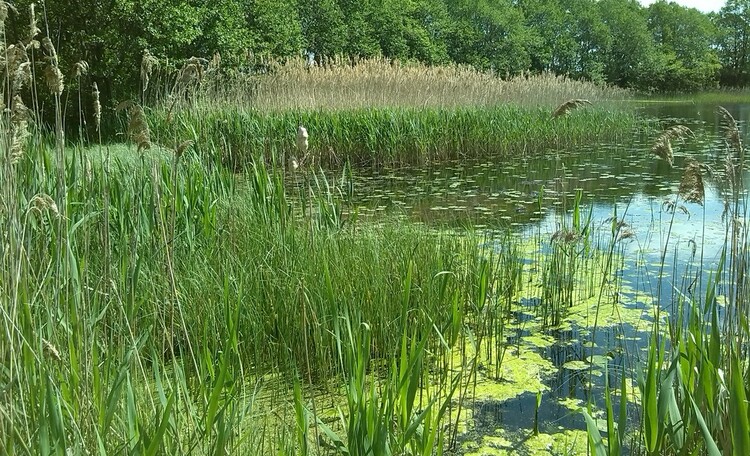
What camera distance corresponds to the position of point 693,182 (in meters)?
2.09

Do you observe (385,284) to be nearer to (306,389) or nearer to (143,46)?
(306,389)

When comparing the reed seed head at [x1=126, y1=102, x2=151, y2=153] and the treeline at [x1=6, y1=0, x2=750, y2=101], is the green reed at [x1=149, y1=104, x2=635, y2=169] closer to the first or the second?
the treeline at [x1=6, y1=0, x2=750, y2=101]

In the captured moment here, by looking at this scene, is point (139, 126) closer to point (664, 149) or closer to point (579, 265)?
point (664, 149)

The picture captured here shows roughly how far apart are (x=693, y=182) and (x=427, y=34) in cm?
3244

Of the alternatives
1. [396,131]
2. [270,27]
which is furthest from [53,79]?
[270,27]

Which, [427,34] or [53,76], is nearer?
[53,76]

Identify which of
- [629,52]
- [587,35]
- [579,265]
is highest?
[587,35]

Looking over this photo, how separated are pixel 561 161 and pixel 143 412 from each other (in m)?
9.82

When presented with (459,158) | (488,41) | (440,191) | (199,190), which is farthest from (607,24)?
(199,190)

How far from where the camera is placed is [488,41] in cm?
4012

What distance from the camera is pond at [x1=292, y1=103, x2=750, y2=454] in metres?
2.50

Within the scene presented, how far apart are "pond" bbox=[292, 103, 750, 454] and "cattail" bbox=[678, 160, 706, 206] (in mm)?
71

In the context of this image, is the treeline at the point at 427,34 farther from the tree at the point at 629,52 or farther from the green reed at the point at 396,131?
the green reed at the point at 396,131

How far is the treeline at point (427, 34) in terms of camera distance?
12320 millimetres
